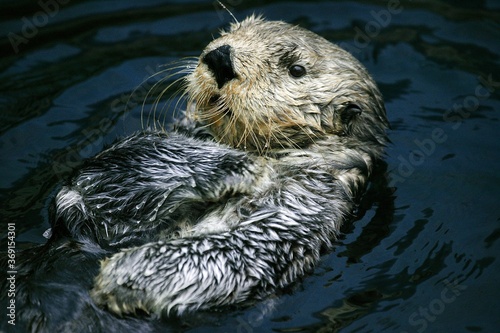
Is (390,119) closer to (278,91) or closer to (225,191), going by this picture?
(278,91)

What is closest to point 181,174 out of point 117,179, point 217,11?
point 117,179

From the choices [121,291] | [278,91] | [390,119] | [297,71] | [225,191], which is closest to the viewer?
[121,291]

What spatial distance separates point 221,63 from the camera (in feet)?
14.5

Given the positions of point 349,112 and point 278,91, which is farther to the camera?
point 349,112

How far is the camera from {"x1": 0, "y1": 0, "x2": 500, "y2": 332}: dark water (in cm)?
431

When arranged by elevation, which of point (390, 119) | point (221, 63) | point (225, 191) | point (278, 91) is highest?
point (221, 63)

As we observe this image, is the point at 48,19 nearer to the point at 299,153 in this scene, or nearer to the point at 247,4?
the point at 247,4

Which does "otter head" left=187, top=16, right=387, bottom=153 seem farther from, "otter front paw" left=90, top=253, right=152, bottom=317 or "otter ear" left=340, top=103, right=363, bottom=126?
"otter front paw" left=90, top=253, right=152, bottom=317

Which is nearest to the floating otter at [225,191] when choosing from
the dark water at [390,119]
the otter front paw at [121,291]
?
the otter front paw at [121,291]

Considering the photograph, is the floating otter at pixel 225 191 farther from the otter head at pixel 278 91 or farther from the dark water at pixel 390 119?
the dark water at pixel 390 119

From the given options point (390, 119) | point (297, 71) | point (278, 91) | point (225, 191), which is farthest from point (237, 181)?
point (390, 119)

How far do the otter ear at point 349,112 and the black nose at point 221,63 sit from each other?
811 mm

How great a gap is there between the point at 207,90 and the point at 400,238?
5.20 feet

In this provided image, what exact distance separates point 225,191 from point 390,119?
2.39 meters
